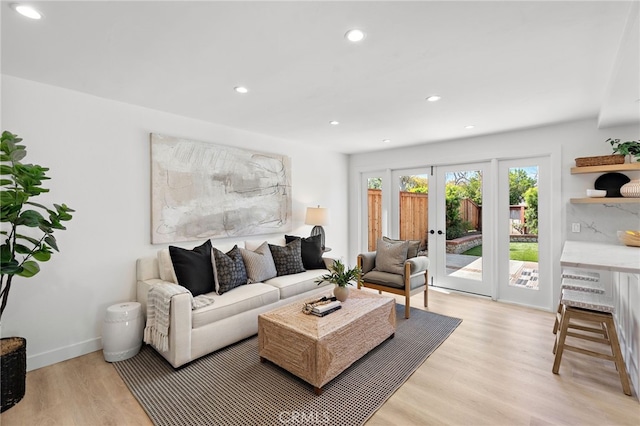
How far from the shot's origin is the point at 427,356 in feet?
8.54

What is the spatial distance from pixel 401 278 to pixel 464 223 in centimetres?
159

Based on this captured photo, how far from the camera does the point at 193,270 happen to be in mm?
2859

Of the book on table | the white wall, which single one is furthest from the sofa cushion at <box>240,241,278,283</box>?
the book on table

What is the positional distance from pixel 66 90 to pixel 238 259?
2146 millimetres

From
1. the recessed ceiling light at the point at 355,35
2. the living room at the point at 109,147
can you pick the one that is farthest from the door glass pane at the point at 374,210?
the recessed ceiling light at the point at 355,35

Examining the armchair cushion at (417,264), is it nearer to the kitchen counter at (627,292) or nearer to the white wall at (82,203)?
the kitchen counter at (627,292)

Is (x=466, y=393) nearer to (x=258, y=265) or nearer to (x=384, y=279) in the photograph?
(x=384, y=279)

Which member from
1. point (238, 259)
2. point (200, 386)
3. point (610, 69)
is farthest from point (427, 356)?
point (610, 69)

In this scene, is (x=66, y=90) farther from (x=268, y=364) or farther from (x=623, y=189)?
(x=623, y=189)

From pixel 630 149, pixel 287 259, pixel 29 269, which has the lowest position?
pixel 287 259

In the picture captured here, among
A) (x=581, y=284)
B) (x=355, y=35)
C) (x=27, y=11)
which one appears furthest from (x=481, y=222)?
(x=27, y=11)

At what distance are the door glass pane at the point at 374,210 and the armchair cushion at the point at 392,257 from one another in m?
1.50

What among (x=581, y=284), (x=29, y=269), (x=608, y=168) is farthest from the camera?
(x=608, y=168)

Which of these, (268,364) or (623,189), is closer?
(268,364)
